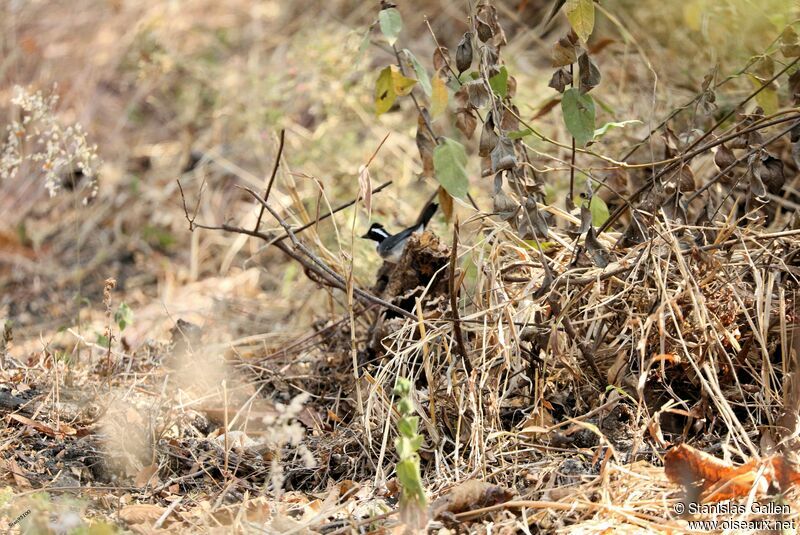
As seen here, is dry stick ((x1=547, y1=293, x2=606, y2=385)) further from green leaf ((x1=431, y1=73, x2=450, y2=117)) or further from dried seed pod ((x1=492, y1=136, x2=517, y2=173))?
green leaf ((x1=431, y1=73, x2=450, y2=117))

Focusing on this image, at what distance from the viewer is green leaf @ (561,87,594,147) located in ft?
8.03

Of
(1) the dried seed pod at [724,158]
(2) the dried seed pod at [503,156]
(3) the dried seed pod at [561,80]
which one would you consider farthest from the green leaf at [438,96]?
(1) the dried seed pod at [724,158]

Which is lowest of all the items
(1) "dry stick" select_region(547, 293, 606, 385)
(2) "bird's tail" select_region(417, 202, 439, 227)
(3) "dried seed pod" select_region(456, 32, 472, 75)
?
(1) "dry stick" select_region(547, 293, 606, 385)

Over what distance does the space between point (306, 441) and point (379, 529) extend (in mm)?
732

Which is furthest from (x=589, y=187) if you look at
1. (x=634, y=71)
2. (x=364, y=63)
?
(x=364, y=63)

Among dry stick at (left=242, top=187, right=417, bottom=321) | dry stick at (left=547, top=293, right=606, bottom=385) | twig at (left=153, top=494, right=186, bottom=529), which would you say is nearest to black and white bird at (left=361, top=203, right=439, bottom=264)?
dry stick at (left=242, top=187, right=417, bottom=321)

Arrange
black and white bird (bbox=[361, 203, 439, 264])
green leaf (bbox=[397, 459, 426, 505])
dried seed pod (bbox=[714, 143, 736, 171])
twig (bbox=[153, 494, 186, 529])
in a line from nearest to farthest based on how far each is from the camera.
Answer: green leaf (bbox=[397, 459, 426, 505]) → twig (bbox=[153, 494, 186, 529]) → dried seed pod (bbox=[714, 143, 736, 171]) → black and white bird (bbox=[361, 203, 439, 264])

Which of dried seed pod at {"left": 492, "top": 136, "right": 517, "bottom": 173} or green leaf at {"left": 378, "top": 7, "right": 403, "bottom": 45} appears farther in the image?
green leaf at {"left": 378, "top": 7, "right": 403, "bottom": 45}

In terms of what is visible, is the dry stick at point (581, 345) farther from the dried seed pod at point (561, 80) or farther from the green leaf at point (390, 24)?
the green leaf at point (390, 24)

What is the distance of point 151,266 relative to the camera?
19.1 ft

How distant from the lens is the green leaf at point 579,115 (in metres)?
2.45

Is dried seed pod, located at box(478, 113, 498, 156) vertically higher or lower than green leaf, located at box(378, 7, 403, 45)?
lower

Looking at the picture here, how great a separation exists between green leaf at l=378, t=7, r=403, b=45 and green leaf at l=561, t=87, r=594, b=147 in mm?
503

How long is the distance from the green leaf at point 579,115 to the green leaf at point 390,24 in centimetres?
50
